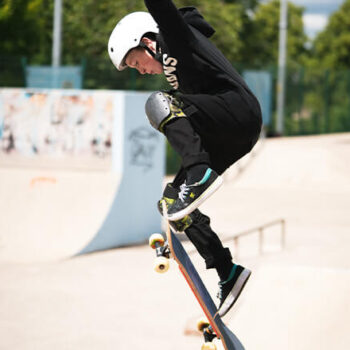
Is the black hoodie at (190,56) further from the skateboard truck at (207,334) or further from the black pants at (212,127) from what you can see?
the skateboard truck at (207,334)

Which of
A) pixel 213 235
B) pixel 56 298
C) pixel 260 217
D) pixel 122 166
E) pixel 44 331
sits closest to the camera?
pixel 213 235

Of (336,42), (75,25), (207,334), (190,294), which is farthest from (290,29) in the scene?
(207,334)

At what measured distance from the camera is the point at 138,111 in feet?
39.7

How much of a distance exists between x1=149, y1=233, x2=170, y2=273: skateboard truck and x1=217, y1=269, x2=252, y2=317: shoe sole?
0.47 m

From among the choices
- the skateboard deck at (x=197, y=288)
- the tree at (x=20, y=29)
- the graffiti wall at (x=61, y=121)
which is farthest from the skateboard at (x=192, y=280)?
the tree at (x=20, y=29)

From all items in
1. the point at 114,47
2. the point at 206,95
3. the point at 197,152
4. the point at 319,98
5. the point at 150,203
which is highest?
the point at 319,98

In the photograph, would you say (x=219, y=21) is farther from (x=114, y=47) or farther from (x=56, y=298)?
(x=114, y=47)

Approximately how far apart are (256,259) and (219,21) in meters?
21.7

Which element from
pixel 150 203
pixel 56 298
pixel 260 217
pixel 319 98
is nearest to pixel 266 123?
pixel 319 98

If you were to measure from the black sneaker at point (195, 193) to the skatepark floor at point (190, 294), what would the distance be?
92.1 inches

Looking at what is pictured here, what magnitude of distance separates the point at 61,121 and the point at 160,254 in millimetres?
8604

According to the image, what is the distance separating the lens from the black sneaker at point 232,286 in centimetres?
408

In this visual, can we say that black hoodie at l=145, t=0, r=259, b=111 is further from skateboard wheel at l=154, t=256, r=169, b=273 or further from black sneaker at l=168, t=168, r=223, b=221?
skateboard wheel at l=154, t=256, r=169, b=273

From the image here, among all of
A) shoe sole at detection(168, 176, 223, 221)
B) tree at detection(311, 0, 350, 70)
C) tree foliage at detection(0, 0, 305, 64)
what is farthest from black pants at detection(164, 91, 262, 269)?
tree at detection(311, 0, 350, 70)
